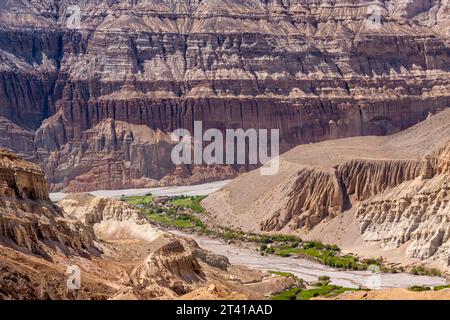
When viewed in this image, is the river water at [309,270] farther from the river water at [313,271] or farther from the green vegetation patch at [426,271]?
the green vegetation patch at [426,271]

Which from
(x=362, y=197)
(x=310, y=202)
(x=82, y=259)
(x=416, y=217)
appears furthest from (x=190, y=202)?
(x=82, y=259)

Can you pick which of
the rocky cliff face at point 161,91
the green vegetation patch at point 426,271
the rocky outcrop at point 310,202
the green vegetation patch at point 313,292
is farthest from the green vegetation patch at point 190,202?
the green vegetation patch at point 313,292

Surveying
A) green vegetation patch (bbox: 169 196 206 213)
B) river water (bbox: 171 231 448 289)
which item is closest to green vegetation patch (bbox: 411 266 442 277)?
river water (bbox: 171 231 448 289)

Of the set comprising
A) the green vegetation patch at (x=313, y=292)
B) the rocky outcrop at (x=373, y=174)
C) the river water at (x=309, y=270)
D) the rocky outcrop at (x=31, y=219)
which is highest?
the rocky outcrop at (x=31, y=219)

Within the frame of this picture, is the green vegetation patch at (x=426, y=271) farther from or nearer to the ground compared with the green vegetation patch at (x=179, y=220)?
farther from the ground

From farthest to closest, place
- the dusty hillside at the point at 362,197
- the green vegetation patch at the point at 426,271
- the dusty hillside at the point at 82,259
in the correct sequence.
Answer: the dusty hillside at the point at 362,197 < the green vegetation patch at the point at 426,271 < the dusty hillside at the point at 82,259
